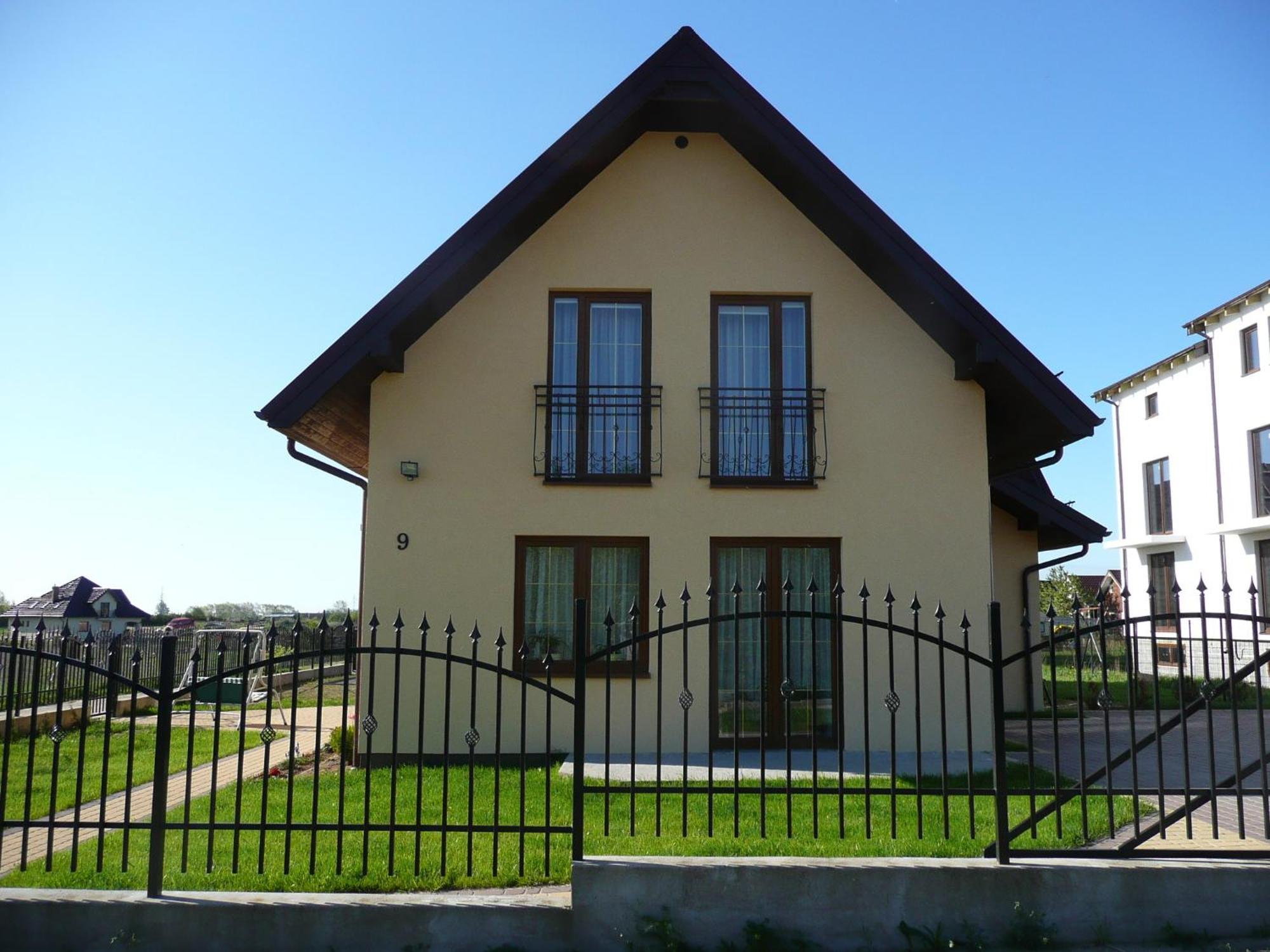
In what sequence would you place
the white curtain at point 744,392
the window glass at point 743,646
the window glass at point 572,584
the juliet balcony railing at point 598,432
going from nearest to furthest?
1. the window glass at point 743,646
2. the window glass at point 572,584
3. the juliet balcony railing at point 598,432
4. the white curtain at point 744,392

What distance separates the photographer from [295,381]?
952cm

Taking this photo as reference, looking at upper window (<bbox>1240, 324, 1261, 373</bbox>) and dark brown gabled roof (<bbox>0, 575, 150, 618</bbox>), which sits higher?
upper window (<bbox>1240, 324, 1261, 373</bbox>)

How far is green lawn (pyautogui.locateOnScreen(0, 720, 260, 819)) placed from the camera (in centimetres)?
816

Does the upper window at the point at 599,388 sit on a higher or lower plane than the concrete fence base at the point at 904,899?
higher

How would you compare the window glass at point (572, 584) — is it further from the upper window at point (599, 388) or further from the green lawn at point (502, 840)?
the green lawn at point (502, 840)

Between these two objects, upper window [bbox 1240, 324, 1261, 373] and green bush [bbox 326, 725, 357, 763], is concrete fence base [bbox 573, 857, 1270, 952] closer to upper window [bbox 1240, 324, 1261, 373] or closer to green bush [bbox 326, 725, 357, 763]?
green bush [bbox 326, 725, 357, 763]

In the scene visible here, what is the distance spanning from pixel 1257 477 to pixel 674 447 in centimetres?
1979

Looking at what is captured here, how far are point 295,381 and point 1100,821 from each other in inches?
303


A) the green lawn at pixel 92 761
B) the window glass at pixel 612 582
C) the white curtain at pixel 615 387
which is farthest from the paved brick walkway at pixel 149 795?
the white curtain at pixel 615 387

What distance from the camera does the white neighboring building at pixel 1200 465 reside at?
929 inches

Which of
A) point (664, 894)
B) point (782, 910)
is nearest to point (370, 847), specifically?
point (664, 894)

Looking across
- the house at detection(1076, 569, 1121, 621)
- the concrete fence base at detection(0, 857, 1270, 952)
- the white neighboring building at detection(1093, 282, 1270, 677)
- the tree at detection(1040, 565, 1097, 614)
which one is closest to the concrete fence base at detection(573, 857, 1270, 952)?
the concrete fence base at detection(0, 857, 1270, 952)

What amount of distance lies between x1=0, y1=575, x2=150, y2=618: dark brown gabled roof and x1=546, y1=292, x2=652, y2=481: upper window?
37.8 meters

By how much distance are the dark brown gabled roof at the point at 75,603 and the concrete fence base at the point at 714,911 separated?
41536 millimetres
